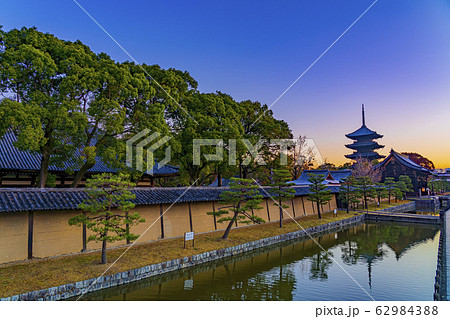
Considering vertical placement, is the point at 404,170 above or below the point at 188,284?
above

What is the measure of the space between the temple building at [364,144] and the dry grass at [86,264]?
55.7 metres

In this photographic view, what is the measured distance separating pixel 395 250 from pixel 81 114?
22612 mm

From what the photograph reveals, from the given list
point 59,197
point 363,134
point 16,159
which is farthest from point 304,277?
point 363,134

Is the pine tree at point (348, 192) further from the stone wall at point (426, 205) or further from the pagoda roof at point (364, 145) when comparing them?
the pagoda roof at point (364, 145)

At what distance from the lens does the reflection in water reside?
11461 millimetres

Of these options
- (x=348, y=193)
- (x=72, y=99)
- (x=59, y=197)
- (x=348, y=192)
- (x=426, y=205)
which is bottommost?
(x=426, y=205)

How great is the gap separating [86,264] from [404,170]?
60.7 meters

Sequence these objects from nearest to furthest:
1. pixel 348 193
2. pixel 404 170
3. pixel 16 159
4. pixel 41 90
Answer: pixel 41 90 < pixel 16 159 < pixel 348 193 < pixel 404 170

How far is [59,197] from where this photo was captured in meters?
14.4

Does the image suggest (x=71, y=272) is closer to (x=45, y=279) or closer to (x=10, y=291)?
(x=45, y=279)

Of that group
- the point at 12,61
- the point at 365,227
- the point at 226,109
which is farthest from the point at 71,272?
the point at 365,227

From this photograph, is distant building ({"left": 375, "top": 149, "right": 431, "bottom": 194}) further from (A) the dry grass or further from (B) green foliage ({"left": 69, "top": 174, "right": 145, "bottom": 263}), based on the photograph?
(B) green foliage ({"left": 69, "top": 174, "right": 145, "bottom": 263})

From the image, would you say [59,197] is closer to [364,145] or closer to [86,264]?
[86,264]

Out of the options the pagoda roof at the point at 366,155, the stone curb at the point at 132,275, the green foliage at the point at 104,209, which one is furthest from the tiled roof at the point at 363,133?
the green foliage at the point at 104,209
